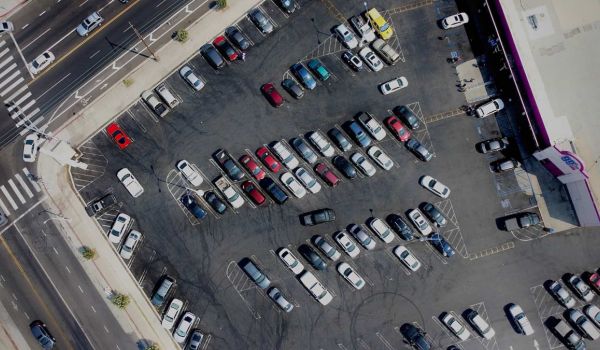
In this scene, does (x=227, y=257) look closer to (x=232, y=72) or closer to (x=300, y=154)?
(x=300, y=154)

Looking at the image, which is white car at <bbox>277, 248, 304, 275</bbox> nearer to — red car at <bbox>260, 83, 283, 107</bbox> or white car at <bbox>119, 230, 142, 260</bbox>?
white car at <bbox>119, 230, 142, 260</bbox>

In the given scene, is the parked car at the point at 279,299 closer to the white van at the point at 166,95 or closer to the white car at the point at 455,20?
the white van at the point at 166,95

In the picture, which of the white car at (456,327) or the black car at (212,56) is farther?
the black car at (212,56)

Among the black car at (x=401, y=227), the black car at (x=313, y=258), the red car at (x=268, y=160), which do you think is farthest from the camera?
the red car at (x=268, y=160)

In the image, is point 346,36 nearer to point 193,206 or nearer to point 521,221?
point 193,206

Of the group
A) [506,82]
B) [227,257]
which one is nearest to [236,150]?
[227,257]

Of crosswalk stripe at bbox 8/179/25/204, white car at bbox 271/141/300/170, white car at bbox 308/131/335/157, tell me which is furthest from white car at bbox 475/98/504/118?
crosswalk stripe at bbox 8/179/25/204

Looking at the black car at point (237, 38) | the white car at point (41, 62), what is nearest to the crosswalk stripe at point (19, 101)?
the white car at point (41, 62)

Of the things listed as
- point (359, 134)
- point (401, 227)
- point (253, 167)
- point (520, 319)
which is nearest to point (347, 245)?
point (401, 227)

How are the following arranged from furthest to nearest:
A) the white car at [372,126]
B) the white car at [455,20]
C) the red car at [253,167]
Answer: the white car at [455,20] → the white car at [372,126] → the red car at [253,167]
